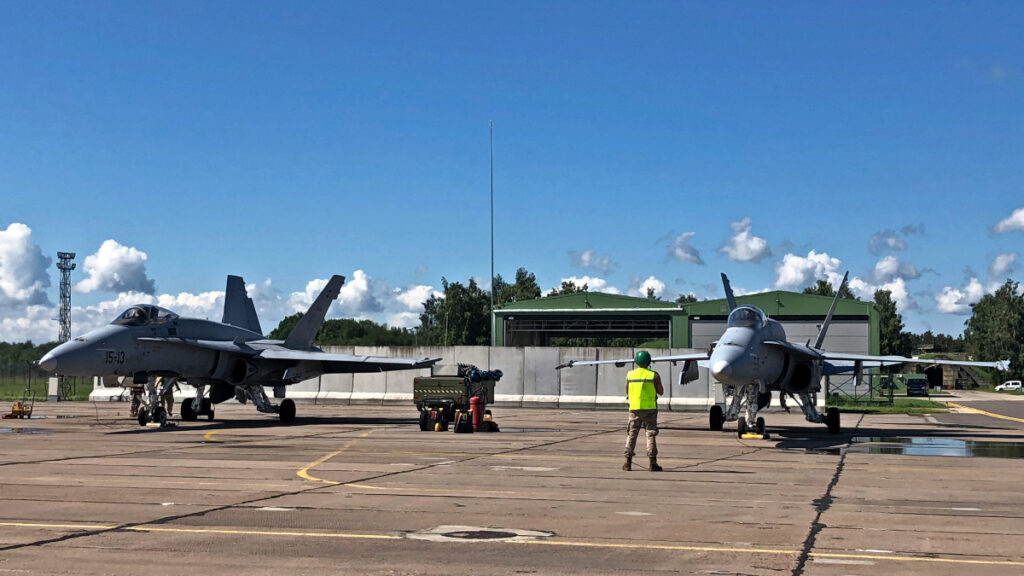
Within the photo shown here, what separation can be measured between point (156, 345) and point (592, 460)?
1460 centimetres

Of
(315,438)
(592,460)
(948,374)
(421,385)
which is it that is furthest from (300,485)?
(948,374)

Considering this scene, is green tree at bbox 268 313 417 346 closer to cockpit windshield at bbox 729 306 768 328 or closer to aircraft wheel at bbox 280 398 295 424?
aircraft wheel at bbox 280 398 295 424

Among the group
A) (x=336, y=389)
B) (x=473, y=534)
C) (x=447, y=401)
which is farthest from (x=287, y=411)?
(x=473, y=534)

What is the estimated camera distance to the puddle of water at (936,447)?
734 inches

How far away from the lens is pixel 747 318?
75.2ft

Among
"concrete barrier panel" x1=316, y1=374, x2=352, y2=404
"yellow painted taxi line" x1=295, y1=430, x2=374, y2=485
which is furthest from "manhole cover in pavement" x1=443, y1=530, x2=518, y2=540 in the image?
"concrete barrier panel" x1=316, y1=374, x2=352, y2=404

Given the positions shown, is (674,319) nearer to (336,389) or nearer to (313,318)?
(336,389)

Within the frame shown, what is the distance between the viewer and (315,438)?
21500 millimetres

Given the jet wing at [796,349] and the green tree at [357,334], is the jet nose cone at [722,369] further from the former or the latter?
the green tree at [357,334]

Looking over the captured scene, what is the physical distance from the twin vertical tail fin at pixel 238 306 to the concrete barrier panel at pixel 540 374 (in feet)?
39.9

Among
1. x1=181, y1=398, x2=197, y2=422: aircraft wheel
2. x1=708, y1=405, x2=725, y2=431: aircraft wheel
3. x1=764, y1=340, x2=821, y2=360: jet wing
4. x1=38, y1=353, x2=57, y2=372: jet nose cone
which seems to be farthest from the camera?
x1=181, y1=398, x2=197, y2=422: aircraft wheel

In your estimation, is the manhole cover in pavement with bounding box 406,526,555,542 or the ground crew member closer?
the manhole cover in pavement with bounding box 406,526,555,542

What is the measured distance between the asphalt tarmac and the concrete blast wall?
20914 millimetres

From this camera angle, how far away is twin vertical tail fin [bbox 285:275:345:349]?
32.0 m
